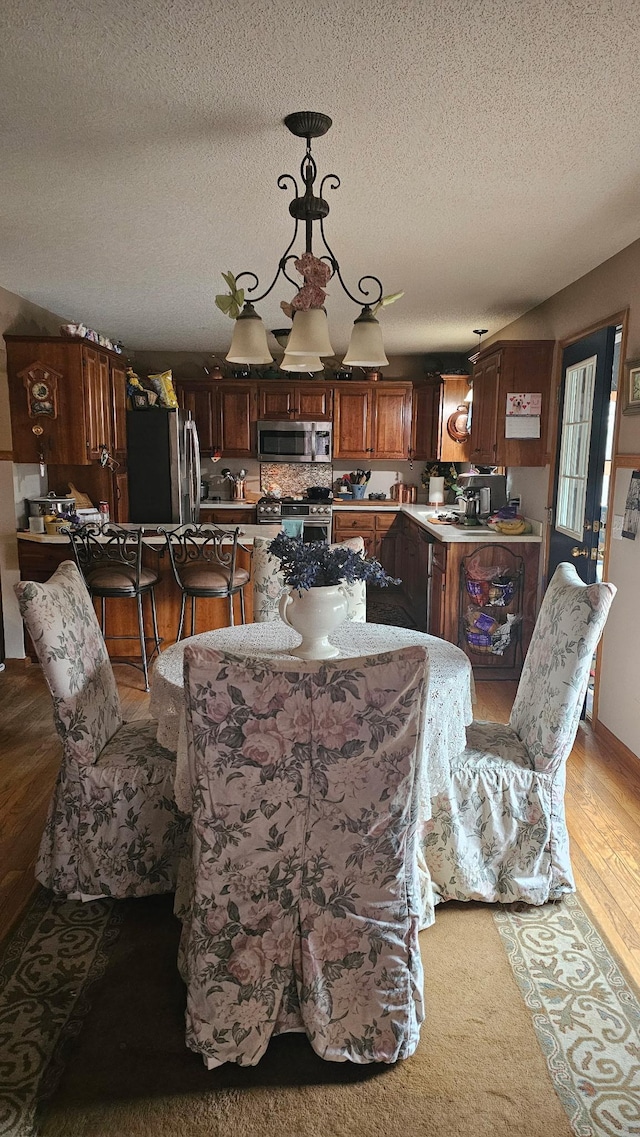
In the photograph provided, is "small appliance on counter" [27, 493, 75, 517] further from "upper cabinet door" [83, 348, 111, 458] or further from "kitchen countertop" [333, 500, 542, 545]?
"kitchen countertop" [333, 500, 542, 545]

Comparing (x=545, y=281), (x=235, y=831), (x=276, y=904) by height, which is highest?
(x=545, y=281)

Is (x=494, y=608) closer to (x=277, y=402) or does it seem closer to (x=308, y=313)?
(x=308, y=313)

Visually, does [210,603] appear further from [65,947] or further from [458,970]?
[458,970]

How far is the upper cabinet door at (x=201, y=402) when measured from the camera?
7426mm

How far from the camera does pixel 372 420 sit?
24.9 ft

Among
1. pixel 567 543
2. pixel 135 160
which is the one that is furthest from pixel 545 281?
pixel 135 160

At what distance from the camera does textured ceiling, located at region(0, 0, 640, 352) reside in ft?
5.72

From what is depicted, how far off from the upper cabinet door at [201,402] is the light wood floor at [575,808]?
12.4 feet

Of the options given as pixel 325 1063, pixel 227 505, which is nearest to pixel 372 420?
pixel 227 505

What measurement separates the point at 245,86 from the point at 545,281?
8.82ft

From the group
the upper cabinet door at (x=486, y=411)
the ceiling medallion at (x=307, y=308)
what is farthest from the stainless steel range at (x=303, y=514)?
the ceiling medallion at (x=307, y=308)

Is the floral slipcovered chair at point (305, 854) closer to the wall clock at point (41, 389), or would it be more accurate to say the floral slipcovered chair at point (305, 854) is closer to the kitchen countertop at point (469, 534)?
the kitchen countertop at point (469, 534)

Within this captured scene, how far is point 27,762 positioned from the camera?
133 inches

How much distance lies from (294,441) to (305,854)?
20.2ft
